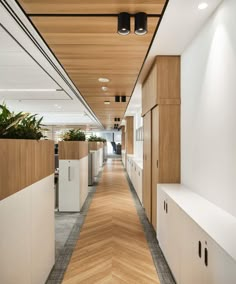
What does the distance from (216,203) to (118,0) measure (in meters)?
2.10

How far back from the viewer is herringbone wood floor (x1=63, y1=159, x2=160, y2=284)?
9.17 feet

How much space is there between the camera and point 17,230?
1.83m

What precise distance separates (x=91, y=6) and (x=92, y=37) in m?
0.69

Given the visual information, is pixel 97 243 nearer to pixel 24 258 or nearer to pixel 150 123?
pixel 24 258

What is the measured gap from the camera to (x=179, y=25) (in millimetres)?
2762

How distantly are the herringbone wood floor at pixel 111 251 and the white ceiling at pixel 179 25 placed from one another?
2.80 m

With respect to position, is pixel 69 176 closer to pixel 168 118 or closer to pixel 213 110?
pixel 168 118

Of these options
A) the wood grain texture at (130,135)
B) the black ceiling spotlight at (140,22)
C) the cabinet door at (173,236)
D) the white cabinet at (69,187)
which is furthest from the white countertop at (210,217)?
the wood grain texture at (130,135)

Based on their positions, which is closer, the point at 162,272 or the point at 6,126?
the point at 6,126

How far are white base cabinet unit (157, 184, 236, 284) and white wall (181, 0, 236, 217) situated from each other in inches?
7.6

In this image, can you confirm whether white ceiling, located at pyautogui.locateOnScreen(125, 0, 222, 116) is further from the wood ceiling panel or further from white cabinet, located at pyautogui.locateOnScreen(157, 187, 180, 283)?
white cabinet, located at pyautogui.locateOnScreen(157, 187, 180, 283)

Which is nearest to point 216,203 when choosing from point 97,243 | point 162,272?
point 162,272

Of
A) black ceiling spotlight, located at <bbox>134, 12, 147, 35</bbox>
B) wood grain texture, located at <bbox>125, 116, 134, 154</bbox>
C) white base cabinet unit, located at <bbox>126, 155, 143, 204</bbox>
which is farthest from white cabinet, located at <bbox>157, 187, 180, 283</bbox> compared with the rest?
wood grain texture, located at <bbox>125, 116, 134, 154</bbox>

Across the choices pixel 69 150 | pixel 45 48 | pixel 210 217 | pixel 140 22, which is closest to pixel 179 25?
pixel 140 22
